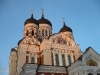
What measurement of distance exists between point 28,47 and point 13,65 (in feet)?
14.2

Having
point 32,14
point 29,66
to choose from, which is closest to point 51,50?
point 29,66

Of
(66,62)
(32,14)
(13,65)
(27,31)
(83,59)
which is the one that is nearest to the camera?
(83,59)

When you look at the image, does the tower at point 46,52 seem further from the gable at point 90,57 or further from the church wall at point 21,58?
the gable at point 90,57

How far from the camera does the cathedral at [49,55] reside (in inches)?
538

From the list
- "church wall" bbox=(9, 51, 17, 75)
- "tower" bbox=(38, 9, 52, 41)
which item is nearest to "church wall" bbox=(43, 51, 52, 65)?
"church wall" bbox=(9, 51, 17, 75)

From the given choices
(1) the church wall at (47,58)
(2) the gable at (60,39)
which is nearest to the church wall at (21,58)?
(1) the church wall at (47,58)

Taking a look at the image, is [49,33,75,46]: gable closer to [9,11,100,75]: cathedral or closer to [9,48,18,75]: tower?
[9,11,100,75]: cathedral

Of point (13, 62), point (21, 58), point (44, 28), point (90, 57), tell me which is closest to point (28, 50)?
point (21, 58)

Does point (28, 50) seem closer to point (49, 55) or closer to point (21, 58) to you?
point (21, 58)

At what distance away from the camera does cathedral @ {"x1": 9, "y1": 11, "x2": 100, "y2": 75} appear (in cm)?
1366

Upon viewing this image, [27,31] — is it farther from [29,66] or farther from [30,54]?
[29,66]

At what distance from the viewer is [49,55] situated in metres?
18.4

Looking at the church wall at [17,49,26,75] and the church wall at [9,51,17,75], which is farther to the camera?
the church wall at [9,51,17,75]

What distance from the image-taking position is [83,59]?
14.0 metres
